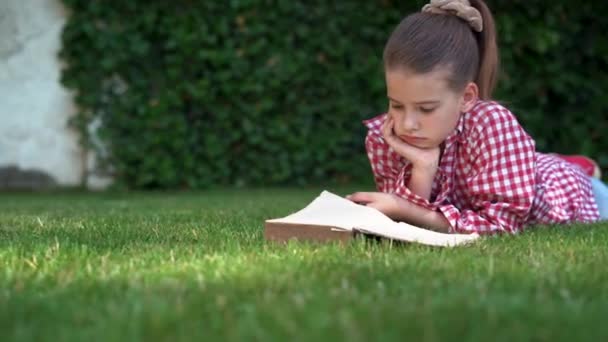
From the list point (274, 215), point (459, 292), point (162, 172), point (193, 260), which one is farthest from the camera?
point (162, 172)

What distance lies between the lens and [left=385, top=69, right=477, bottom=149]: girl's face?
3.05 metres

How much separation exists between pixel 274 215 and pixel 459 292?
249 cm

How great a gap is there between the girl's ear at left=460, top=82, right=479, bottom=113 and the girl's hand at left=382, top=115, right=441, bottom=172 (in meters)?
0.18

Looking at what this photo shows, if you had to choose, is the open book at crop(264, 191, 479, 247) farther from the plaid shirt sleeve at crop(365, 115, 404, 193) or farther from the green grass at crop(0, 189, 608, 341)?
the plaid shirt sleeve at crop(365, 115, 404, 193)

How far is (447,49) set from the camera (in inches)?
123

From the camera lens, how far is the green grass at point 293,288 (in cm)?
149

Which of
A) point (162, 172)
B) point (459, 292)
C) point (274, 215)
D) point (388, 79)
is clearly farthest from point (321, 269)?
point (162, 172)

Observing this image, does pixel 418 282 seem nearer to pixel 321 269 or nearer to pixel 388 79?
pixel 321 269

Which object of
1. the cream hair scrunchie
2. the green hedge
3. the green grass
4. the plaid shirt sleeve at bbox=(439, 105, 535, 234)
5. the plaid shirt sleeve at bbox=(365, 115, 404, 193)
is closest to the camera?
the green grass

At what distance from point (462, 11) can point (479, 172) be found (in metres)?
0.58

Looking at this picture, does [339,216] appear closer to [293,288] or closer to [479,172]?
[479,172]

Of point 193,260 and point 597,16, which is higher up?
point 597,16

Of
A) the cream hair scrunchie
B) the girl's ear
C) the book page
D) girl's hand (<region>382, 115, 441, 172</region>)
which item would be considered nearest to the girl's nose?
girl's hand (<region>382, 115, 441, 172</region>)

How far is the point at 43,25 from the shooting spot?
7383 millimetres
